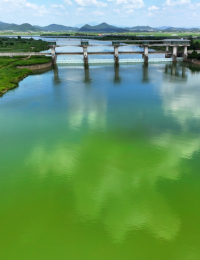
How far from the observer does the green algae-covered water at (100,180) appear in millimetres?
12164

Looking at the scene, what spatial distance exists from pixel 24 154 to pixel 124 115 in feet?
46.8

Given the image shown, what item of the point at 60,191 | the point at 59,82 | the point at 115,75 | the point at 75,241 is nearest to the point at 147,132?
the point at 60,191

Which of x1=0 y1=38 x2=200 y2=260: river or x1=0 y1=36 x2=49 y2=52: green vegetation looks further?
x1=0 y1=36 x2=49 y2=52: green vegetation

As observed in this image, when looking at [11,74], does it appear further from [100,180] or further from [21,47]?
[21,47]

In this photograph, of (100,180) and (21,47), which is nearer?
(100,180)

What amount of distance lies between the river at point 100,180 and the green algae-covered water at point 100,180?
0.06m

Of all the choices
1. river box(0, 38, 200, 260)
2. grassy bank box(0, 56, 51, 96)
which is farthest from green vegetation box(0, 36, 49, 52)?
river box(0, 38, 200, 260)

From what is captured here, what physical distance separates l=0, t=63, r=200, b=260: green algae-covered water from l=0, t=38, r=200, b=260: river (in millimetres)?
63

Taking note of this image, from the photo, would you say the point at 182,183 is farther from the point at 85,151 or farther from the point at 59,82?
the point at 59,82

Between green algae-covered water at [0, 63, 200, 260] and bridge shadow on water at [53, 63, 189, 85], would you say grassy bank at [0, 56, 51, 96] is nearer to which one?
bridge shadow on water at [53, 63, 189, 85]

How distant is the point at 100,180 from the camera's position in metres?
16.9

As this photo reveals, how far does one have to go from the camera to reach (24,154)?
2059 cm

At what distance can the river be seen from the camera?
12.2 meters

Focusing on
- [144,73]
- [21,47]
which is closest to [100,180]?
[144,73]
